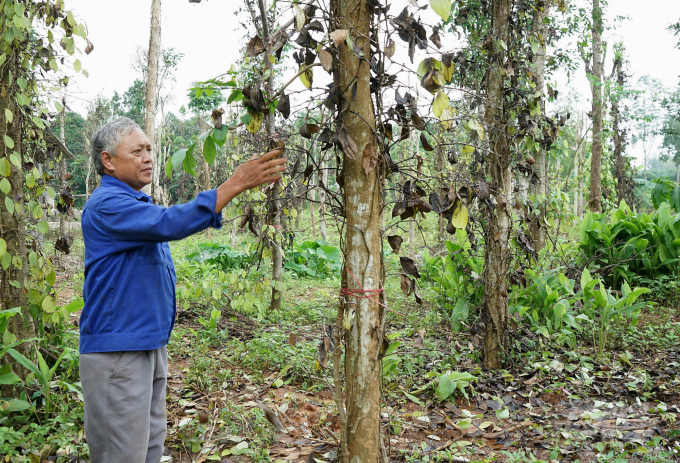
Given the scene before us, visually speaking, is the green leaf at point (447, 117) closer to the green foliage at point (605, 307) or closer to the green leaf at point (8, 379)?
the green leaf at point (8, 379)

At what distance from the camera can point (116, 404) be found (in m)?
1.85

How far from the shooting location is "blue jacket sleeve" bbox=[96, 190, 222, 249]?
161 centimetres

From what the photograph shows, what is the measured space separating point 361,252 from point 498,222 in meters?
2.21

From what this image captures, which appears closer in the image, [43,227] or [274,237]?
[43,227]

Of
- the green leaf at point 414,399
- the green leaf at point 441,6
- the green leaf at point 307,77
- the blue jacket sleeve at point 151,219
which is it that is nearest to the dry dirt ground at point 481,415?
the green leaf at point 414,399

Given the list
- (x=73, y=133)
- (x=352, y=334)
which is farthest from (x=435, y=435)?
(x=73, y=133)

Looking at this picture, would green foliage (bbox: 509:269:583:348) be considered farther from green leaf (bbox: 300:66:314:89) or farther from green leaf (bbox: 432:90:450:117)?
green leaf (bbox: 300:66:314:89)

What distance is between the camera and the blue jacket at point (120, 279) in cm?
181

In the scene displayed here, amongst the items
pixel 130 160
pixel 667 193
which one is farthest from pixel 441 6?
pixel 667 193

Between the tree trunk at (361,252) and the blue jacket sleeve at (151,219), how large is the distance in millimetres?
560

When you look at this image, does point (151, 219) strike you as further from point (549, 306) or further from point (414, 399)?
point (549, 306)

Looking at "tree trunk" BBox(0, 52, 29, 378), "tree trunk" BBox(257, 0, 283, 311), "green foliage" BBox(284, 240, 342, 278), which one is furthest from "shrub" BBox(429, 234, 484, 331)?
"green foliage" BBox(284, 240, 342, 278)

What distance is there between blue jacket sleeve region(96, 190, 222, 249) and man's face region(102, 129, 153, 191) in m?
0.21

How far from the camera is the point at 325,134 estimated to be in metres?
1.83
